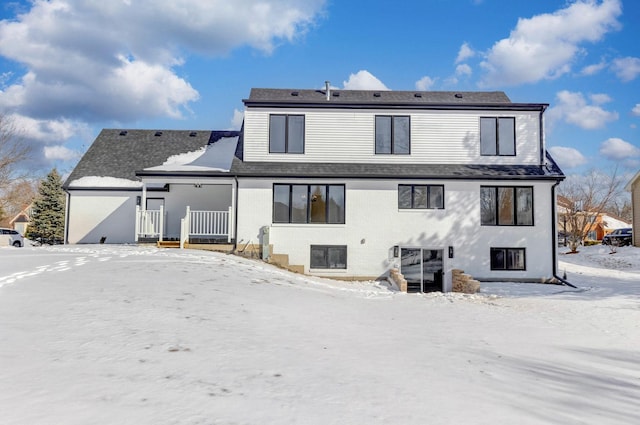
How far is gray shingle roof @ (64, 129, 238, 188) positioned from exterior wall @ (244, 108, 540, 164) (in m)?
7.31

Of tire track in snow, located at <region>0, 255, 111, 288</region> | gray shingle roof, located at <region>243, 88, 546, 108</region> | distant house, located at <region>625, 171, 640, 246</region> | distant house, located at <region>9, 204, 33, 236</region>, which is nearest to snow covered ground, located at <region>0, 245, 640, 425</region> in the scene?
tire track in snow, located at <region>0, 255, 111, 288</region>

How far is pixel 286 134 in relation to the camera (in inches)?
664

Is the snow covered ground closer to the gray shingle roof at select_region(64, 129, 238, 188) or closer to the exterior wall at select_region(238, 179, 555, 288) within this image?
the exterior wall at select_region(238, 179, 555, 288)

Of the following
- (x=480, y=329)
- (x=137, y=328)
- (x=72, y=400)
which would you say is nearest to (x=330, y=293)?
(x=480, y=329)

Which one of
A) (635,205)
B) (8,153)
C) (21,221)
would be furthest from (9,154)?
(635,205)

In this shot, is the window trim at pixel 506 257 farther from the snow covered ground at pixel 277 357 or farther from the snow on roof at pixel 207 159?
the snow on roof at pixel 207 159

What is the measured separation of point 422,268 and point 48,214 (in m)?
34.8

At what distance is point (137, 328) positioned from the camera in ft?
17.6

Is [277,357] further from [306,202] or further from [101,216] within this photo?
[101,216]

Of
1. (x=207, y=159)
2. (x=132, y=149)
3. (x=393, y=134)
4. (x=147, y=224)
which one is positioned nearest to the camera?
(x=147, y=224)

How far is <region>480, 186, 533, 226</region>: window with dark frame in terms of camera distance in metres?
16.1

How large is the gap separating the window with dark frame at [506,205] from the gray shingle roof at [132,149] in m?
13.7

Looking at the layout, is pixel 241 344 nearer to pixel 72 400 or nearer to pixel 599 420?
pixel 72 400

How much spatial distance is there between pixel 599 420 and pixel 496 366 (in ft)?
4.94
